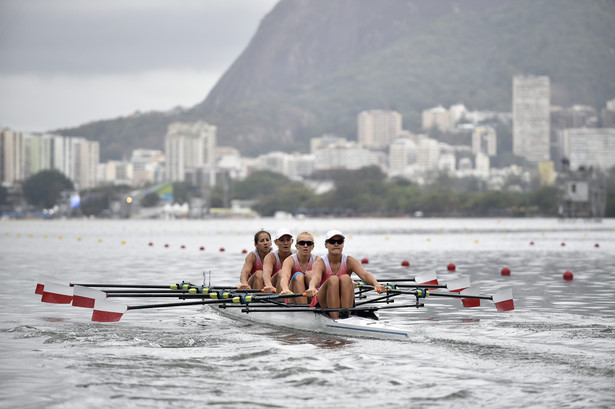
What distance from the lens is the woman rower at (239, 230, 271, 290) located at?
788 inches

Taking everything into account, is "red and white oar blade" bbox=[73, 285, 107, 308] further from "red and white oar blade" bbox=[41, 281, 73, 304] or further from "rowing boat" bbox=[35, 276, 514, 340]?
"red and white oar blade" bbox=[41, 281, 73, 304]

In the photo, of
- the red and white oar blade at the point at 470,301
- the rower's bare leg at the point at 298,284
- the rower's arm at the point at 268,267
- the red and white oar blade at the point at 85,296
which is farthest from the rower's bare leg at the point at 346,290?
the red and white oar blade at the point at 85,296

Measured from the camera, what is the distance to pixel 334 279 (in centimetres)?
1670

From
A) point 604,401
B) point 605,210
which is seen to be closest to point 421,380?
point 604,401

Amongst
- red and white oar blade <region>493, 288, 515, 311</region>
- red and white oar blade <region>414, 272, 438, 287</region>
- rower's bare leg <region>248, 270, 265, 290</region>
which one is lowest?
red and white oar blade <region>493, 288, 515, 311</region>

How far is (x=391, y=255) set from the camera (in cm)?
4634

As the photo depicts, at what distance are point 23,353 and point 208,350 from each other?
3.00 meters

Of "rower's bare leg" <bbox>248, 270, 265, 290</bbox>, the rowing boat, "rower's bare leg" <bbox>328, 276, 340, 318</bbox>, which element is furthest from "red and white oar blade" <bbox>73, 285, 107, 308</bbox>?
"rower's bare leg" <bbox>328, 276, 340, 318</bbox>

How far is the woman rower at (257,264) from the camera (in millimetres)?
20016

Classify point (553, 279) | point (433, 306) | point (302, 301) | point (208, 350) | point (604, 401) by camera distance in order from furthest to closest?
point (553, 279) < point (433, 306) < point (302, 301) < point (208, 350) < point (604, 401)

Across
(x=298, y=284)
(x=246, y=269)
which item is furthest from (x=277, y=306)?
(x=246, y=269)

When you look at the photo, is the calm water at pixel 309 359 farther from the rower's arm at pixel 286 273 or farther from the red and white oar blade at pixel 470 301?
the rower's arm at pixel 286 273

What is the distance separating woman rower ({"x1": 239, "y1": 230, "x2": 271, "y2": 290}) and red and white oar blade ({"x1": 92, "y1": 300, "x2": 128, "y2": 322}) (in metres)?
2.80

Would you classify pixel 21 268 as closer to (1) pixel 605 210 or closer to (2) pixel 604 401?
(2) pixel 604 401
